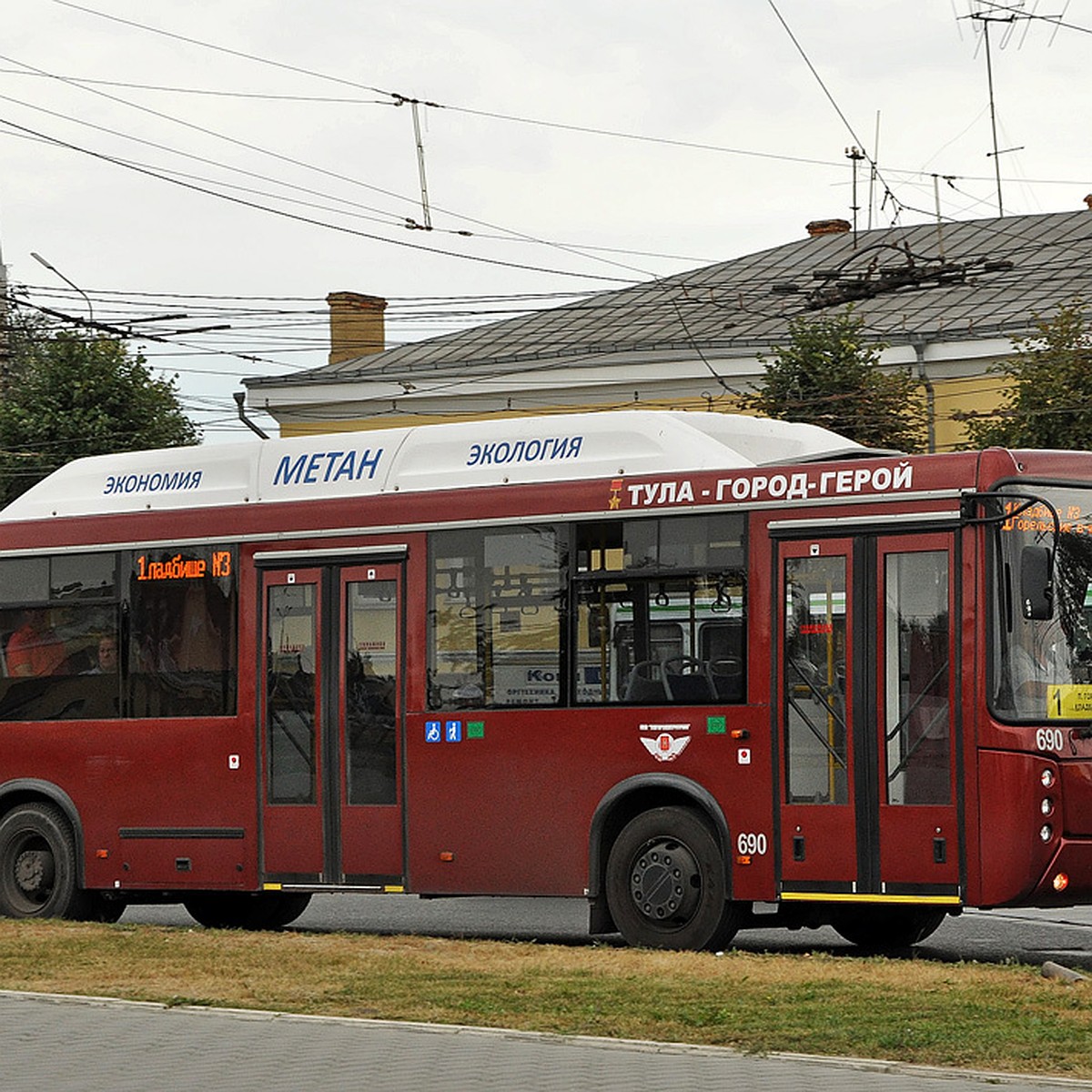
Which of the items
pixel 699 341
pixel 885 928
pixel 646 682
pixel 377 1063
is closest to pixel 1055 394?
pixel 699 341

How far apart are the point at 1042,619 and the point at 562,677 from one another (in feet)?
10.7

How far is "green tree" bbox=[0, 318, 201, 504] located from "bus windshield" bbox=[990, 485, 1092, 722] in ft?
104

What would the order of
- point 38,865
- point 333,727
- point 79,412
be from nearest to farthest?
point 333,727 → point 38,865 → point 79,412

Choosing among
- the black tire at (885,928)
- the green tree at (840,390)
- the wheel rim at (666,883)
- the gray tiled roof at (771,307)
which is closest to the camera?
the wheel rim at (666,883)

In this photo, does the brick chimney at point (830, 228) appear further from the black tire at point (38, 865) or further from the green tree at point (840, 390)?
the black tire at point (38, 865)

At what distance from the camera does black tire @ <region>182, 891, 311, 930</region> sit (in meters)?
18.1

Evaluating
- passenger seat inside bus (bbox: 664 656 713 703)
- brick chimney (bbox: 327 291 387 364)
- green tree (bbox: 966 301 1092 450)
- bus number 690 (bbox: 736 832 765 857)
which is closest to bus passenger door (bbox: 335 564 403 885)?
passenger seat inside bus (bbox: 664 656 713 703)

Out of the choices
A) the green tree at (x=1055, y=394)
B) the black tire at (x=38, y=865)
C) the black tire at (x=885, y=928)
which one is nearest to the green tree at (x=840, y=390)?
the green tree at (x=1055, y=394)

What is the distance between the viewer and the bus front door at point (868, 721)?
525 inches

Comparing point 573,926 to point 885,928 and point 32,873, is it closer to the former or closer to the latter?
point 885,928

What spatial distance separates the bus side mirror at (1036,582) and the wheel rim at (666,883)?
8.85 feet

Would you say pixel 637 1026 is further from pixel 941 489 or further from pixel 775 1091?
pixel 941 489

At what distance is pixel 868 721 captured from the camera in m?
13.6

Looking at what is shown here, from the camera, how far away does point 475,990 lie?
37.8 feet
